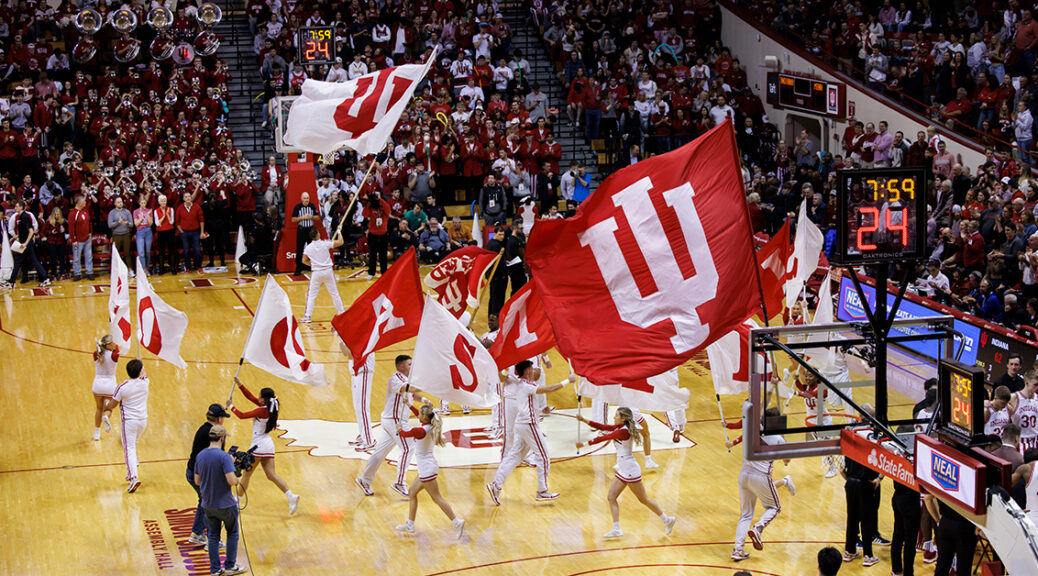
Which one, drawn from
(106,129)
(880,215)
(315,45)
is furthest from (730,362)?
→ (106,129)

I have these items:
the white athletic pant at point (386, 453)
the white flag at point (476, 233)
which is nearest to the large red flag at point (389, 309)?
the white athletic pant at point (386, 453)

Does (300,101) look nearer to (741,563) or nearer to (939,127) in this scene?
(741,563)

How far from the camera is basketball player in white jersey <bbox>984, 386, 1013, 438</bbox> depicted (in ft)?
45.4

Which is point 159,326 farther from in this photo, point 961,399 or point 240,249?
point 240,249

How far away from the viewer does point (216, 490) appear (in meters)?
12.7

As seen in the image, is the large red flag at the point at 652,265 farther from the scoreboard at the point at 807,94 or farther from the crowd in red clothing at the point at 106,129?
the scoreboard at the point at 807,94

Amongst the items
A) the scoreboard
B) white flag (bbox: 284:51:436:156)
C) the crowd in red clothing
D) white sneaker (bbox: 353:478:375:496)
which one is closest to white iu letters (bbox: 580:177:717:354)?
white sneaker (bbox: 353:478:375:496)

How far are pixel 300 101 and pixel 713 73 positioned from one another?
17664 mm

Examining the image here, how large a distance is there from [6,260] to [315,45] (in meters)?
8.19

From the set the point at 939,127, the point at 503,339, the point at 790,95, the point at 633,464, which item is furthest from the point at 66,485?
the point at 790,95

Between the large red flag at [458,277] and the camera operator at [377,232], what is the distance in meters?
8.80

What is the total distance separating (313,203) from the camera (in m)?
28.1

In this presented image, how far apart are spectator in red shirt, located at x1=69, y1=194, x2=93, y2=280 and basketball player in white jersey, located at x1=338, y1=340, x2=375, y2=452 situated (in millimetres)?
12853

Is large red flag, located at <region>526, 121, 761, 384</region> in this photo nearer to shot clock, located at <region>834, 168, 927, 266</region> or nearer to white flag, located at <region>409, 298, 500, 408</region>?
shot clock, located at <region>834, 168, 927, 266</region>
